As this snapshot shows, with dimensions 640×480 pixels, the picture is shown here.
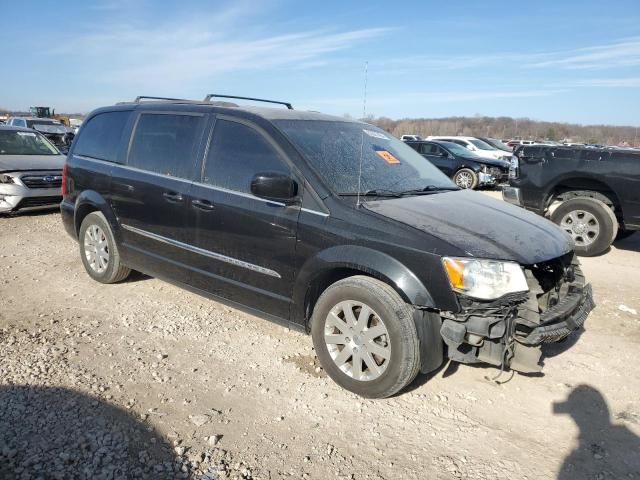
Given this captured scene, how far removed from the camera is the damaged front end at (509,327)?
2803 millimetres

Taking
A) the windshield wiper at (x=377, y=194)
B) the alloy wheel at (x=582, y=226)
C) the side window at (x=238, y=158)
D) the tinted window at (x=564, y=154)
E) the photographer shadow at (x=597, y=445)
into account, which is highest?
the tinted window at (x=564, y=154)

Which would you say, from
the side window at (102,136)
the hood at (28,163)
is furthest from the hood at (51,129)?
the side window at (102,136)

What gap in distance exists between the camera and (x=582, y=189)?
274 inches

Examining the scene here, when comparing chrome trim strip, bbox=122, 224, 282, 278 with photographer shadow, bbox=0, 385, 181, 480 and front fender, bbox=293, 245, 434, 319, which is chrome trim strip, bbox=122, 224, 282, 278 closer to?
front fender, bbox=293, 245, 434, 319

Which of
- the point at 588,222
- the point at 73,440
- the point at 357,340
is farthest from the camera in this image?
the point at 588,222

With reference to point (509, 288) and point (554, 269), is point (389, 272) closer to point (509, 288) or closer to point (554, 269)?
point (509, 288)

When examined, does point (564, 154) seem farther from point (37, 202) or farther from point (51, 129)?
point (51, 129)

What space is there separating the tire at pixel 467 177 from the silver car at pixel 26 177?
11.0m

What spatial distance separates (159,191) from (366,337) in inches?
87.1

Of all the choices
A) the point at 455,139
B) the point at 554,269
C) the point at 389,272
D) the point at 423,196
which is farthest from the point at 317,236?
the point at 455,139

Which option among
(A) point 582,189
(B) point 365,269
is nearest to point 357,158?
(B) point 365,269

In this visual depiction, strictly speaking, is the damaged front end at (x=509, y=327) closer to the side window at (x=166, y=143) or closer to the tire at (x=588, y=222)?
the side window at (x=166, y=143)

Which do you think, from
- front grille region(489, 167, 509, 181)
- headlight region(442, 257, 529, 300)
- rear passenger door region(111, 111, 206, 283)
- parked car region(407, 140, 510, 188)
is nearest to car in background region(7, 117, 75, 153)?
parked car region(407, 140, 510, 188)

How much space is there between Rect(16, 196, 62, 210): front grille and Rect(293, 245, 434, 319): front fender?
662cm
